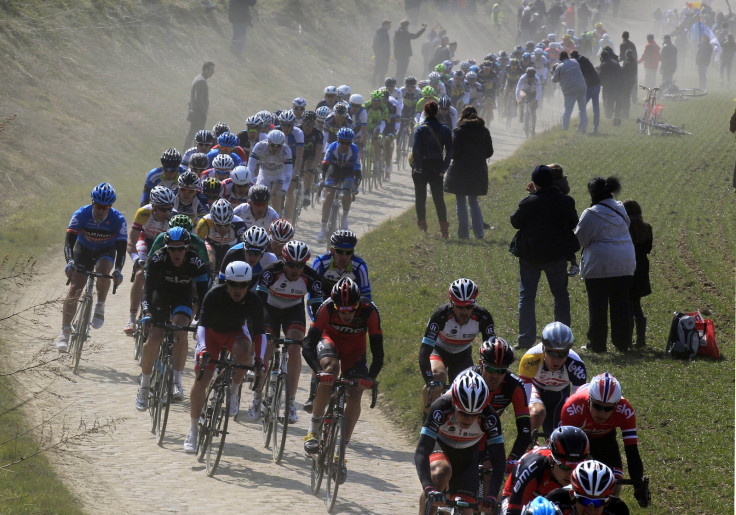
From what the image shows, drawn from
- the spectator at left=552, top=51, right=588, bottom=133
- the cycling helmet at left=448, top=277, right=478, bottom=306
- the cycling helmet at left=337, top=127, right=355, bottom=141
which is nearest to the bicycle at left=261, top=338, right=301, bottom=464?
the cycling helmet at left=448, top=277, right=478, bottom=306

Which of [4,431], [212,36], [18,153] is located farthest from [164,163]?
[212,36]

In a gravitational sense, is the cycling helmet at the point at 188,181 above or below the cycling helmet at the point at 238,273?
above

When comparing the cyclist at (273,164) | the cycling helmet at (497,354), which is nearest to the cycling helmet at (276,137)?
the cyclist at (273,164)

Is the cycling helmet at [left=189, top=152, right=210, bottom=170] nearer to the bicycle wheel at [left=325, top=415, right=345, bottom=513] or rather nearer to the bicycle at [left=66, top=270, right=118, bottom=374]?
the bicycle at [left=66, top=270, right=118, bottom=374]

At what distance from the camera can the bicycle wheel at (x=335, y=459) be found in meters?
10.3

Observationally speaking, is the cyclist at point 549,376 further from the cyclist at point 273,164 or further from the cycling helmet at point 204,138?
the cyclist at point 273,164

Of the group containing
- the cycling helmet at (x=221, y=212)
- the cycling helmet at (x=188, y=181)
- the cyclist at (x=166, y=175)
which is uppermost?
the cyclist at (x=166, y=175)

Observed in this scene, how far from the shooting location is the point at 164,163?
16547 mm

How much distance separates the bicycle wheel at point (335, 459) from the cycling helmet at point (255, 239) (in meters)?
3.04

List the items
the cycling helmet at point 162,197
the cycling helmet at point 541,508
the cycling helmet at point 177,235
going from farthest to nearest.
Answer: the cycling helmet at point 162,197 → the cycling helmet at point 177,235 → the cycling helmet at point 541,508

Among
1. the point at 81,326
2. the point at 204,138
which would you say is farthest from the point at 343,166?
the point at 81,326

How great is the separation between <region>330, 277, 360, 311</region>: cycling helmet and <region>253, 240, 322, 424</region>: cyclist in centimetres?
139

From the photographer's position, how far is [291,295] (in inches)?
496

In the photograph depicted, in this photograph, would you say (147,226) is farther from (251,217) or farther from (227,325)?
(227,325)
